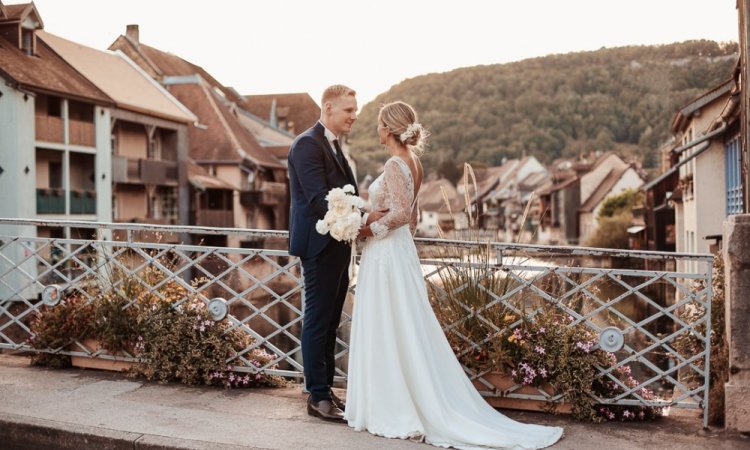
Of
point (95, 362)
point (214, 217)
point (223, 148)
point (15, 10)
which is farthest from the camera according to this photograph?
point (223, 148)

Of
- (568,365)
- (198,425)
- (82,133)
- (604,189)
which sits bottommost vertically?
(198,425)

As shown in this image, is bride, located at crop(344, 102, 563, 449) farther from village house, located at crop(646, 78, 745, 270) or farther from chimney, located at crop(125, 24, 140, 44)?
chimney, located at crop(125, 24, 140, 44)

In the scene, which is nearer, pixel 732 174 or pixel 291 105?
pixel 732 174

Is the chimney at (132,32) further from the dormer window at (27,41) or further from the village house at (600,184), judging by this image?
the village house at (600,184)

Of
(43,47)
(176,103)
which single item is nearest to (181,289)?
(43,47)

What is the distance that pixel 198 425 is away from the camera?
464 cm

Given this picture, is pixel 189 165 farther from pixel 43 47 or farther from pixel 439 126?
pixel 439 126

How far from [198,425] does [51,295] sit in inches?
92.0

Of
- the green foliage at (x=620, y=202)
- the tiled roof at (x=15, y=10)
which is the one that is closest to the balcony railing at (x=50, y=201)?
the tiled roof at (x=15, y=10)

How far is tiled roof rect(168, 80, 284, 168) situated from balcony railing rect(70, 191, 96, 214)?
44.3 feet

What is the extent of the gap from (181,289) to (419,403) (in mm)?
2398

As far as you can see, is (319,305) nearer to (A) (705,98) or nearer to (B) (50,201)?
(A) (705,98)

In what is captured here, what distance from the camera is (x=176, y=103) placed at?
3869 centimetres

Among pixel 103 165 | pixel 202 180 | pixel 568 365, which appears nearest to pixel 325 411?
pixel 568 365
